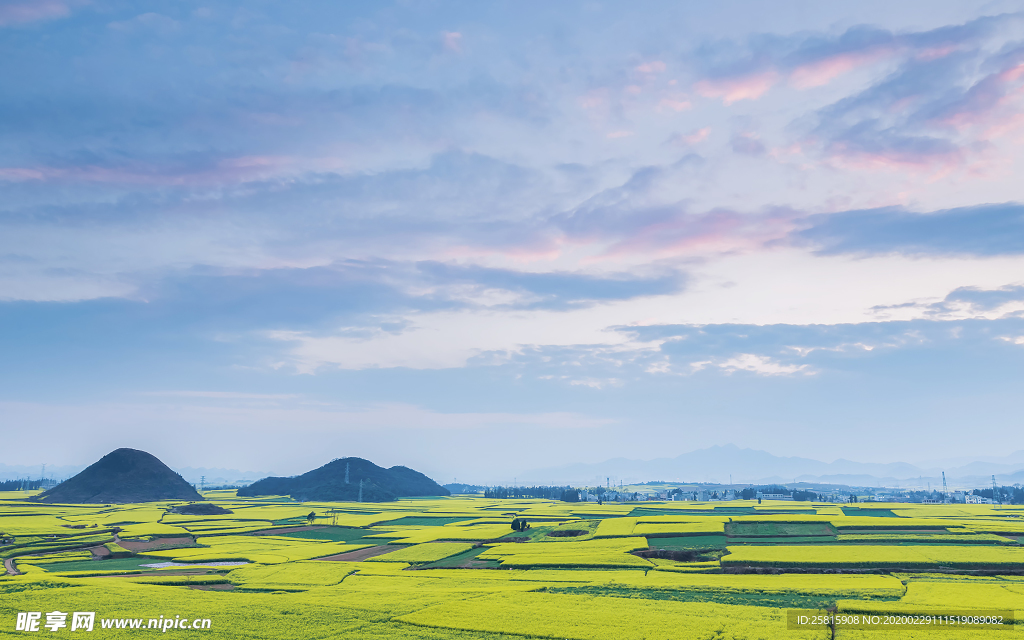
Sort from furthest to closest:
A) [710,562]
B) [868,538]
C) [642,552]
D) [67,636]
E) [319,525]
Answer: [319,525], [868,538], [642,552], [710,562], [67,636]

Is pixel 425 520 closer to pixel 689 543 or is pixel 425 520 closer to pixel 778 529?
pixel 689 543

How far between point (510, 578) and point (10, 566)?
51478mm

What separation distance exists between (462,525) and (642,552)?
5564cm

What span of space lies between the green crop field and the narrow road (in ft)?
3.23

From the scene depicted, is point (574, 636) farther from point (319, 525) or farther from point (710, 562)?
point (319, 525)

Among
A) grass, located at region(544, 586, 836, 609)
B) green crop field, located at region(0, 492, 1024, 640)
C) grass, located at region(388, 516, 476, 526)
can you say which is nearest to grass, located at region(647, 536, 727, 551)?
green crop field, located at region(0, 492, 1024, 640)

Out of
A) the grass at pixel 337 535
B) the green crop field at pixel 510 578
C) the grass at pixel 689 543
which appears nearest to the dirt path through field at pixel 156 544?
the green crop field at pixel 510 578

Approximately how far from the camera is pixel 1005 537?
8544 centimetres

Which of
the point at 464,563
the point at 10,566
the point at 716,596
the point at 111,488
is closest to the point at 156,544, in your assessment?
the point at 10,566

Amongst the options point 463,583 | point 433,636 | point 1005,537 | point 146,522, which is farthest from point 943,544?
point 146,522

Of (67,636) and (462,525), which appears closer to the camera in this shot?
(67,636)

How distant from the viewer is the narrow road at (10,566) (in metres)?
58.8

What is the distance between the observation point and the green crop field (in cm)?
3728

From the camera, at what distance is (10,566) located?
209ft
